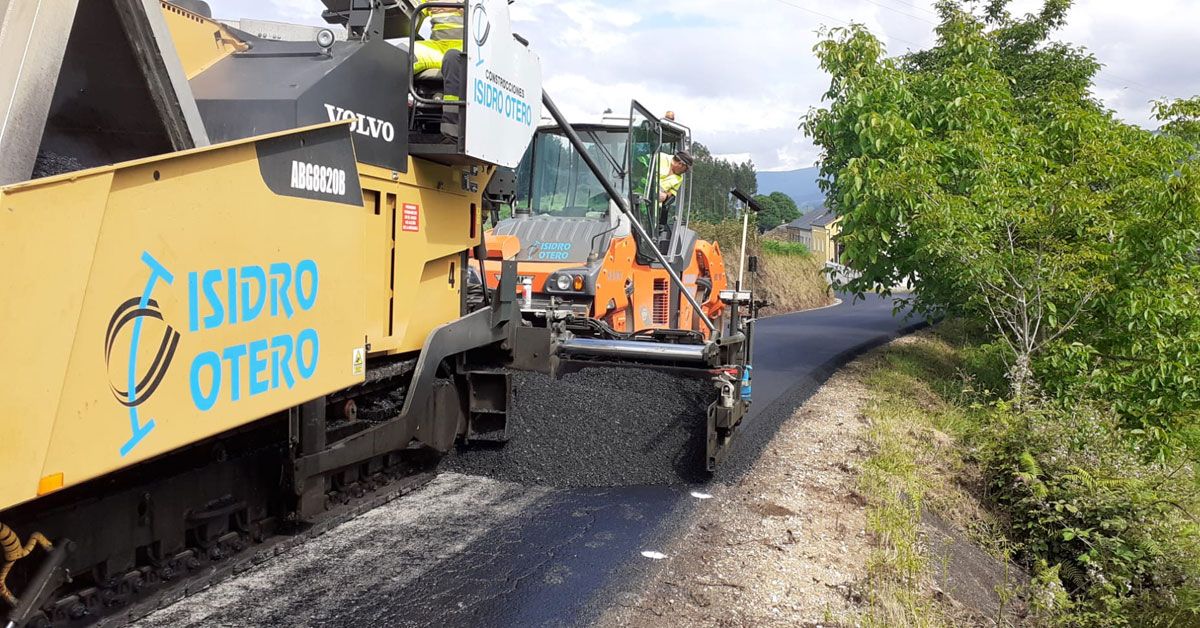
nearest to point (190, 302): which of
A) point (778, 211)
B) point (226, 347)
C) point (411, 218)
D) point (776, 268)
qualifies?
point (226, 347)

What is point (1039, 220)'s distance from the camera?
8.93 m

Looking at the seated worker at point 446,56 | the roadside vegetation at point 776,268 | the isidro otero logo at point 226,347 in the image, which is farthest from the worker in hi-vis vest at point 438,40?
the roadside vegetation at point 776,268

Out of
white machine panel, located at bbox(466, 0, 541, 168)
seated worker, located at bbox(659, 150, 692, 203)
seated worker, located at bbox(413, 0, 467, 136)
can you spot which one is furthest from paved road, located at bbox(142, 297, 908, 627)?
seated worker, located at bbox(659, 150, 692, 203)

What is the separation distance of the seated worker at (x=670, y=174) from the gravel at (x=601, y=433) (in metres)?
3.30

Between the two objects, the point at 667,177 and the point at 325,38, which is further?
the point at 667,177

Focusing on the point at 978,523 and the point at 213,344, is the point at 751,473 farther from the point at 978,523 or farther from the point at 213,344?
the point at 213,344

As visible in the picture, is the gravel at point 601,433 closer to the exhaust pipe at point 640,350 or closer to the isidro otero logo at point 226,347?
the exhaust pipe at point 640,350

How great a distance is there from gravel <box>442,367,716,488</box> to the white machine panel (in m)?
2.05

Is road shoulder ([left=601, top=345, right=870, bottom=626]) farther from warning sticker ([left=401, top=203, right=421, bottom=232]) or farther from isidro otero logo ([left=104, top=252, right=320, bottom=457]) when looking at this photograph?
warning sticker ([left=401, top=203, right=421, bottom=232])

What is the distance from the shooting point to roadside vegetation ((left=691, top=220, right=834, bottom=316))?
942 inches

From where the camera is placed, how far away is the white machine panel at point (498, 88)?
4.47m

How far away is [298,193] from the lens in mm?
3189

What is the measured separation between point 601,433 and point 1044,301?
17.6 ft

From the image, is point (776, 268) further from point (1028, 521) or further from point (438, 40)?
point (438, 40)
